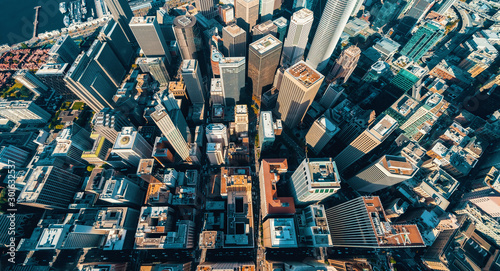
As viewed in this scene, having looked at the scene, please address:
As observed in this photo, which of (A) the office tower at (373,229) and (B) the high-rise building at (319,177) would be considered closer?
(A) the office tower at (373,229)

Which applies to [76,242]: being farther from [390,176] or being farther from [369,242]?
[390,176]

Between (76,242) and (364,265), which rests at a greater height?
(76,242)

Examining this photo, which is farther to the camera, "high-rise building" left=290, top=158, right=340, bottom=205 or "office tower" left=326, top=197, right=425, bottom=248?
"high-rise building" left=290, top=158, right=340, bottom=205

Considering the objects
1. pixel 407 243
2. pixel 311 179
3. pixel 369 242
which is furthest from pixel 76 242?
pixel 407 243

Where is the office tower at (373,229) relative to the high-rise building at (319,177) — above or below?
below

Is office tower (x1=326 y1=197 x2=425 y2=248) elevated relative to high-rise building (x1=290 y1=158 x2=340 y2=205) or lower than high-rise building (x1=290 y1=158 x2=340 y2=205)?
lower

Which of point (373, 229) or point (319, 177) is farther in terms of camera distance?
point (319, 177)

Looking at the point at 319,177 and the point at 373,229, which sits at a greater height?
the point at 319,177

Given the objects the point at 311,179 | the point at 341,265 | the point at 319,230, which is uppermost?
the point at 311,179
